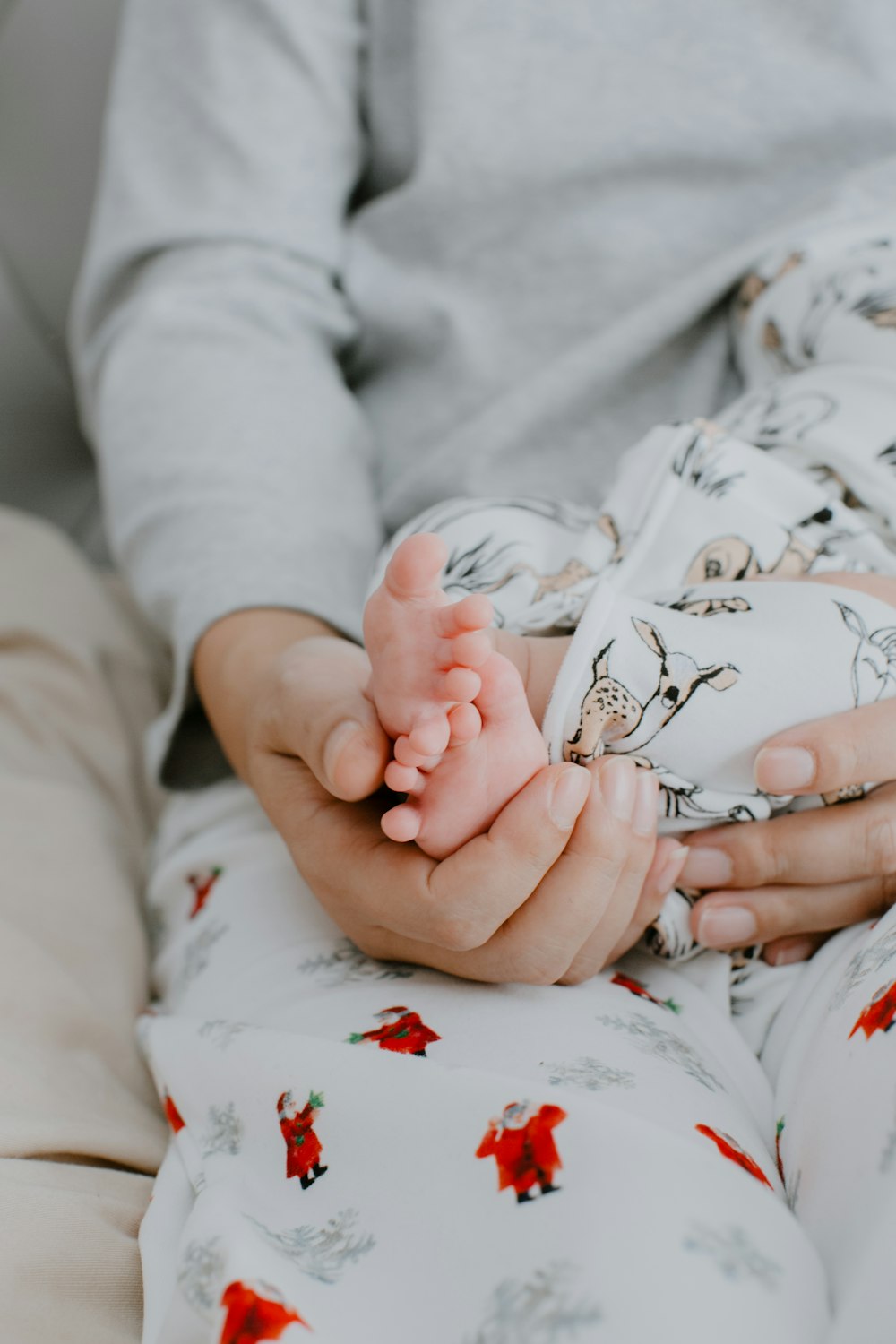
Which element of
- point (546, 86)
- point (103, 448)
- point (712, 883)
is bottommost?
point (712, 883)

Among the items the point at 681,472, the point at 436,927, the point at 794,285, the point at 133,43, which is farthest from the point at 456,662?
the point at 133,43

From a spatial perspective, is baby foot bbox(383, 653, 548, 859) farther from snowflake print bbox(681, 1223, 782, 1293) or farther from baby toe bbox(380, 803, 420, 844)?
snowflake print bbox(681, 1223, 782, 1293)

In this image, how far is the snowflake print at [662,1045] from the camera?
1.39ft

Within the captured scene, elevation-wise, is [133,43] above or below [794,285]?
above

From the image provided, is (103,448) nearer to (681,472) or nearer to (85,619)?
(85,619)

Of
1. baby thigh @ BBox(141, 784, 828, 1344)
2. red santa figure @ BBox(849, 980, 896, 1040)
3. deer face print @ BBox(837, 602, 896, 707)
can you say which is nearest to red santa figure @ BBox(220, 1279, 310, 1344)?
baby thigh @ BBox(141, 784, 828, 1344)

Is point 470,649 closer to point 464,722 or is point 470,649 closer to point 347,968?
point 464,722

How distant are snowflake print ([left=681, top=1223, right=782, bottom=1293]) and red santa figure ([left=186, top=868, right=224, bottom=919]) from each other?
36cm

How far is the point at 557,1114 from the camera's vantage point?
36 centimetres

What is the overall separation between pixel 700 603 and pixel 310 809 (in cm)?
21

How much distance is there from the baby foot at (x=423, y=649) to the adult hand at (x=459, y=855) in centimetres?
2

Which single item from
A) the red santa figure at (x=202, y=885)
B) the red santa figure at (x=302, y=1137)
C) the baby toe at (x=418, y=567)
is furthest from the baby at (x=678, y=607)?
the red santa figure at (x=202, y=885)

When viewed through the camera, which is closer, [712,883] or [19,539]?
[712,883]

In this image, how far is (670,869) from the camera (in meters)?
0.48
